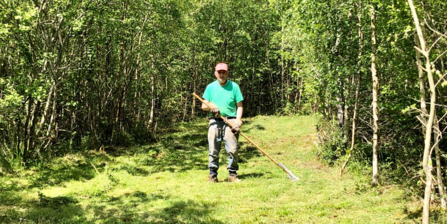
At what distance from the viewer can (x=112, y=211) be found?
199 inches

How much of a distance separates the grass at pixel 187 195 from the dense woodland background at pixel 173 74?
0.61 m

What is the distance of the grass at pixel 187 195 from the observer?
4680 millimetres

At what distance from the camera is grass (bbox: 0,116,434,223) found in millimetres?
→ 4680

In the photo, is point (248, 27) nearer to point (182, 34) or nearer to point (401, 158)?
point (182, 34)

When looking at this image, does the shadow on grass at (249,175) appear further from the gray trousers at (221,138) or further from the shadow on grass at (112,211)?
the shadow on grass at (112,211)

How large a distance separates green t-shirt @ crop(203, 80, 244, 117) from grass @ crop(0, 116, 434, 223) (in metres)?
1.42

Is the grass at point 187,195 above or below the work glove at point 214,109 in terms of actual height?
below

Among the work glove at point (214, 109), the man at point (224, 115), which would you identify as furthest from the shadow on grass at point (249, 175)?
the work glove at point (214, 109)

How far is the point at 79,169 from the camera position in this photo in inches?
312

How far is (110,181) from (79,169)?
1562 mm

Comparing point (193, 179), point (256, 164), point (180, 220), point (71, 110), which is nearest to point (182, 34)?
point (71, 110)

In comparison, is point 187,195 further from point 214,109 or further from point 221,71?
point 221,71

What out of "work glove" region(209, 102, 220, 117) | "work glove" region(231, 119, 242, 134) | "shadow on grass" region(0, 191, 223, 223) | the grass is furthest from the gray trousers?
"shadow on grass" region(0, 191, 223, 223)

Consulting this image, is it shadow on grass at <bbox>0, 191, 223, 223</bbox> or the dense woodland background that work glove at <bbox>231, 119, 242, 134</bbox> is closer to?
shadow on grass at <bbox>0, 191, 223, 223</bbox>
